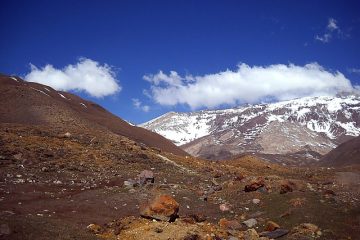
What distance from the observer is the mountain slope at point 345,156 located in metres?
127

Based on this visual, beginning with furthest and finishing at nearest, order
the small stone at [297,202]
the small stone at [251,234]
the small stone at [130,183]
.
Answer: the small stone at [130,183]
the small stone at [297,202]
the small stone at [251,234]

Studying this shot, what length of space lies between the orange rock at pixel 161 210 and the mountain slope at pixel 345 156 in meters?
113

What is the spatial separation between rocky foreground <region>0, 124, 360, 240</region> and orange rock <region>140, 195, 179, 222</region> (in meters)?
0.04

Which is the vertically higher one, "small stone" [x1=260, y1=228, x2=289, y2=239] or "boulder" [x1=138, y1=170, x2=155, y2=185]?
"boulder" [x1=138, y1=170, x2=155, y2=185]

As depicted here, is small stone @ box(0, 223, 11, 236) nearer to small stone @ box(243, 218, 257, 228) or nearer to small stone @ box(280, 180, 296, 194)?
small stone @ box(243, 218, 257, 228)

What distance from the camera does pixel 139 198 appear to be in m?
23.5

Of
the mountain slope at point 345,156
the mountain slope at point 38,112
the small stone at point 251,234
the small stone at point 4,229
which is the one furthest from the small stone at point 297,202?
the mountain slope at point 345,156

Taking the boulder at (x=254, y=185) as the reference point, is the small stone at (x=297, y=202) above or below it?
below

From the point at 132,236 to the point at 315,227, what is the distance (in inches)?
314

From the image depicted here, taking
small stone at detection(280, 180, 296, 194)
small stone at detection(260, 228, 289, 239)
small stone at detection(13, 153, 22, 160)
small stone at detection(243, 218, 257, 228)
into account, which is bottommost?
small stone at detection(260, 228, 289, 239)

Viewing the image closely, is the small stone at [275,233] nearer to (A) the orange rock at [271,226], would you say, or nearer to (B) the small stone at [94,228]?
(A) the orange rock at [271,226]

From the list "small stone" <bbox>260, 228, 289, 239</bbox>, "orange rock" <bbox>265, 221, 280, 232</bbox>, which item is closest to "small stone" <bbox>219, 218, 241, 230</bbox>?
"orange rock" <bbox>265, 221, 280, 232</bbox>

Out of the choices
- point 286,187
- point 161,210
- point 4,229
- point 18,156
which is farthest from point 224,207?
point 18,156

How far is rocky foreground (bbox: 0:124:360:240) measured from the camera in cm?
1700
